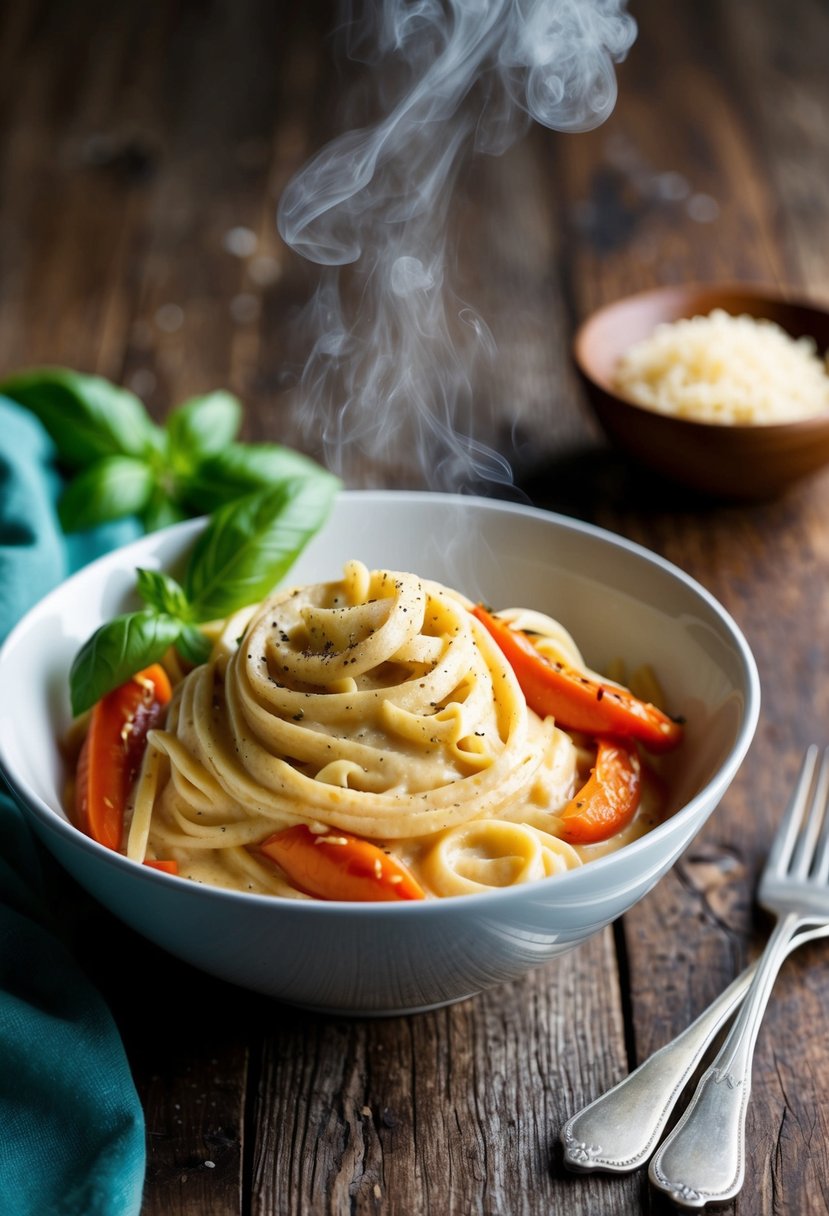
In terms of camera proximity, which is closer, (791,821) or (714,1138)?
(714,1138)

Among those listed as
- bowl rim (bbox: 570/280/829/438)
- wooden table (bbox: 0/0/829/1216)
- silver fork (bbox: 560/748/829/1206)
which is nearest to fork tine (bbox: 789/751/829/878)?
wooden table (bbox: 0/0/829/1216)

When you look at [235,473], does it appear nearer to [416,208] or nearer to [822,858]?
[416,208]

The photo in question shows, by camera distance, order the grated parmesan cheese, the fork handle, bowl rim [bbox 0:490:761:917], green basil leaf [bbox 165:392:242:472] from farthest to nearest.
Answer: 1. the grated parmesan cheese
2. green basil leaf [bbox 165:392:242:472]
3. the fork handle
4. bowl rim [bbox 0:490:761:917]

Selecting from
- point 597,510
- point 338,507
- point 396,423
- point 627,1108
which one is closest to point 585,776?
point 627,1108

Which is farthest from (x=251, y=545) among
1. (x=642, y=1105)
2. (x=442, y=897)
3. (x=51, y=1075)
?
(x=642, y=1105)

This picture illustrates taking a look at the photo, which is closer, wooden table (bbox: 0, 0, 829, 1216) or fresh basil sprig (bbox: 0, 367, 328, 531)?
wooden table (bbox: 0, 0, 829, 1216)

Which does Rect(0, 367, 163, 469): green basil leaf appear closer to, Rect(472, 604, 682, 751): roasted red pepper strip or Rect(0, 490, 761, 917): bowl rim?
Rect(0, 490, 761, 917): bowl rim

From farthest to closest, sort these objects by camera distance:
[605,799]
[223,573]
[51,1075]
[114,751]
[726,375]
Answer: [726,375] < [223,573] < [114,751] < [605,799] < [51,1075]
